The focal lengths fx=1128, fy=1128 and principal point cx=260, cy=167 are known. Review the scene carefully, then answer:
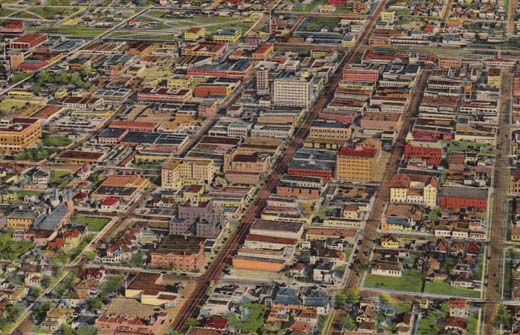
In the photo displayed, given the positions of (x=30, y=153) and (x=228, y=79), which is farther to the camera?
(x=228, y=79)

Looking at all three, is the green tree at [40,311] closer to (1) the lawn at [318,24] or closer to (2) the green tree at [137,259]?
(2) the green tree at [137,259]

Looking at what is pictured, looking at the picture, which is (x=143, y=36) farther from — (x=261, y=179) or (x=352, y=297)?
(x=352, y=297)

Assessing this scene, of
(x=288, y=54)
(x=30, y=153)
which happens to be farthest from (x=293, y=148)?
(x=288, y=54)

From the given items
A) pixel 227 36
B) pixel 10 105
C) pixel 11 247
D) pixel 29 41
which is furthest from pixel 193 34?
pixel 11 247

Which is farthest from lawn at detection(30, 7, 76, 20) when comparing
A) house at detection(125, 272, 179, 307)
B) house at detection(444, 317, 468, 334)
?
house at detection(444, 317, 468, 334)

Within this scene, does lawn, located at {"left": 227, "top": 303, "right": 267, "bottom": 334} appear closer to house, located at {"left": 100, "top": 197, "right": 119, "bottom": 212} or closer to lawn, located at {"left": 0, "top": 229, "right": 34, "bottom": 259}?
lawn, located at {"left": 0, "top": 229, "right": 34, "bottom": 259}

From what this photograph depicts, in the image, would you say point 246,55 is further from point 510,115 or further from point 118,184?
point 118,184
